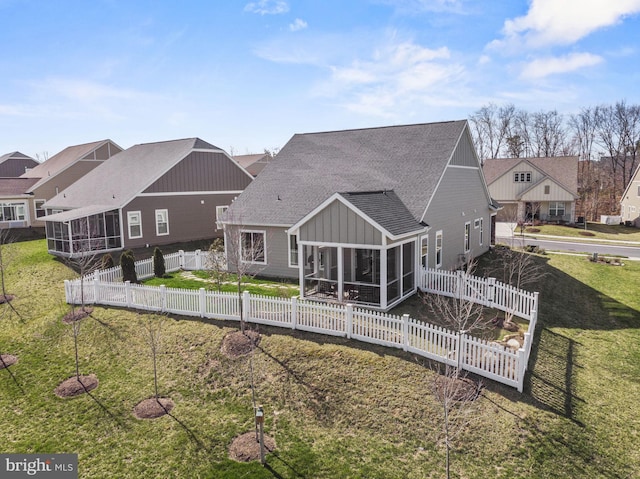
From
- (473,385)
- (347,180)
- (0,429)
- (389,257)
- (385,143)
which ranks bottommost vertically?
(0,429)

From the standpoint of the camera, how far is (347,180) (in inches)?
894

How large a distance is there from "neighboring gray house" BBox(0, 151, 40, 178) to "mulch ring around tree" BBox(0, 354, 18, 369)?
49.1 metres

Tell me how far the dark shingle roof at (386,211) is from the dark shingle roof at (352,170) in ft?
2.28

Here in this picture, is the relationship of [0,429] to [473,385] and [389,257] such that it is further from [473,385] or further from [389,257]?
[389,257]

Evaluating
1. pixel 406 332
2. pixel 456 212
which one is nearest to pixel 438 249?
pixel 456 212

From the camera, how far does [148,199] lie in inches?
1110

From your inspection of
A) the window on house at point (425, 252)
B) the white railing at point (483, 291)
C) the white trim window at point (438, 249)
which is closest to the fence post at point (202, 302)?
the white railing at point (483, 291)

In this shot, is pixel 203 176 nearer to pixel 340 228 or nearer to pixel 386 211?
pixel 386 211

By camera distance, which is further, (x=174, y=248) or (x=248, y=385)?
(x=174, y=248)

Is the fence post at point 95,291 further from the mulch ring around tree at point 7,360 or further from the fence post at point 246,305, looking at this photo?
the fence post at point 246,305

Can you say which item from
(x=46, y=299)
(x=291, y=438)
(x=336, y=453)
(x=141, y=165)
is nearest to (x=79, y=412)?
(x=291, y=438)

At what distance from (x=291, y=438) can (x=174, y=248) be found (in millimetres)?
20423

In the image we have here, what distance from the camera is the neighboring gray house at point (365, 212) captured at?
1638 centimetres

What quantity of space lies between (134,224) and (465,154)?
63.0ft
